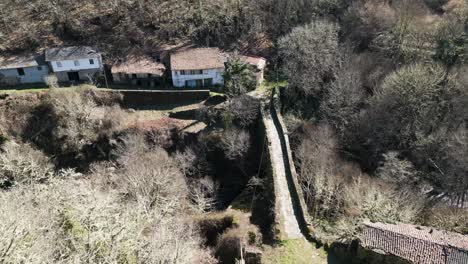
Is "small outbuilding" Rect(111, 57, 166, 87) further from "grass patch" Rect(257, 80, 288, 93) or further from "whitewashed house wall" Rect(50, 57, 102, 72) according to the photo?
"grass patch" Rect(257, 80, 288, 93)

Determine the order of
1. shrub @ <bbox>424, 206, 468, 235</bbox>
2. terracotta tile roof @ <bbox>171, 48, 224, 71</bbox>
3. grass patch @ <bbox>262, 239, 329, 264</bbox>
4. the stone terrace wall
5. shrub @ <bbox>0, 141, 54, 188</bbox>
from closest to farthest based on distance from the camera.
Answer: grass patch @ <bbox>262, 239, 329, 264</bbox> < shrub @ <bbox>424, 206, 468, 235</bbox> < shrub @ <bbox>0, 141, 54, 188</bbox> < the stone terrace wall < terracotta tile roof @ <bbox>171, 48, 224, 71</bbox>

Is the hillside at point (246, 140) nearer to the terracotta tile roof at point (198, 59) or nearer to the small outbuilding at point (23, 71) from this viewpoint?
the small outbuilding at point (23, 71)

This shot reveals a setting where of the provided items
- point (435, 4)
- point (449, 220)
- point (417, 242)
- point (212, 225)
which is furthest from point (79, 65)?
point (435, 4)

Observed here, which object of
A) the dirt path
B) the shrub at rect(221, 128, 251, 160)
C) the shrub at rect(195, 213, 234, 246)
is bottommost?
the shrub at rect(195, 213, 234, 246)

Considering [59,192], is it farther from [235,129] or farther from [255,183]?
[235,129]

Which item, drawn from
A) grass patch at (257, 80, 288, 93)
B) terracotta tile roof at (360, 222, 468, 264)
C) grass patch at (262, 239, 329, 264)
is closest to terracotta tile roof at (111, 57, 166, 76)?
grass patch at (257, 80, 288, 93)

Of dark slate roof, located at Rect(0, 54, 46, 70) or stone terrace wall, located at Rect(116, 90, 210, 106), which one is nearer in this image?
stone terrace wall, located at Rect(116, 90, 210, 106)

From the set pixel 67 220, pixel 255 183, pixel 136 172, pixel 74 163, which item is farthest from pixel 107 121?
pixel 67 220

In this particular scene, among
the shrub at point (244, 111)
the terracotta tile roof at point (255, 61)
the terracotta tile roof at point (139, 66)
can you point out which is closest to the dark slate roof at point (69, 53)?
the terracotta tile roof at point (139, 66)

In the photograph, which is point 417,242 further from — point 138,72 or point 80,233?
point 138,72
